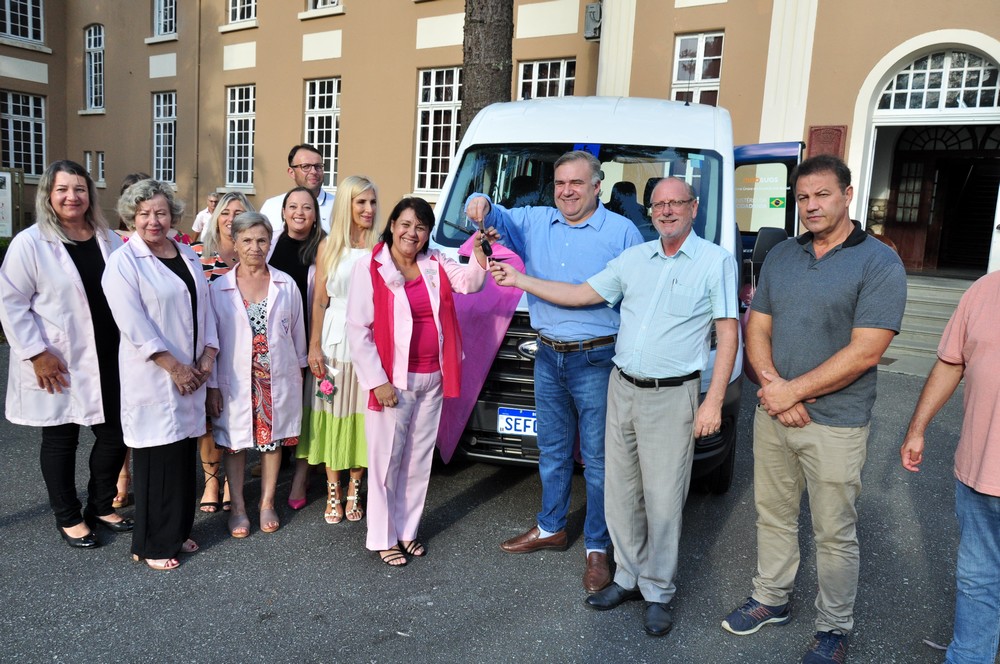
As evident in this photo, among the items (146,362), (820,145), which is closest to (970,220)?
(820,145)

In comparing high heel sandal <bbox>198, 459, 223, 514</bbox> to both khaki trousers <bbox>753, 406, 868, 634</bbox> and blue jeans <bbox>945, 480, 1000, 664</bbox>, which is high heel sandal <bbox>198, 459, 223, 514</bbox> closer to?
khaki trousers <bbox>753, 406, 868, 634</bbox>

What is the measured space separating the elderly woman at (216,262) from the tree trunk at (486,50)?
3.88m

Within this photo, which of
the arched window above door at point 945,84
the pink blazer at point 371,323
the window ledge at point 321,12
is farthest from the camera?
the window ledge at point 321,12

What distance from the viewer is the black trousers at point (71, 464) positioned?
148 inches

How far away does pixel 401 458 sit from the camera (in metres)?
3.87

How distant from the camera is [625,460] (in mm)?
3365

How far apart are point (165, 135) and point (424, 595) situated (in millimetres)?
20295

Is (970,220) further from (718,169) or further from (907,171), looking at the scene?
(718,169)

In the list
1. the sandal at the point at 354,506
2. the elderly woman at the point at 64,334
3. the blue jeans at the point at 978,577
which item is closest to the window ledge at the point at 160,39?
the elderly woman at the point at 64,334

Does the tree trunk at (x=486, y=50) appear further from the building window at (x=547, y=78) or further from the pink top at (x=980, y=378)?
the building window at (x=547, y=78)

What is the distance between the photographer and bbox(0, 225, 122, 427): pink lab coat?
3.51 metres

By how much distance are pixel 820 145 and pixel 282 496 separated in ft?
32.4

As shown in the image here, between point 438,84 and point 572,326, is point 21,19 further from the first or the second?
point 572,326

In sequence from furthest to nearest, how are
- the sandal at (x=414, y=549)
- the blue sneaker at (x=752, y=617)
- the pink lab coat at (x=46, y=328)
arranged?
1. the sandal at (x=414, y=549)
2. the pink lab coat at (x=46, y=328)
3. the blue sneaker at (x=752, y=617)
